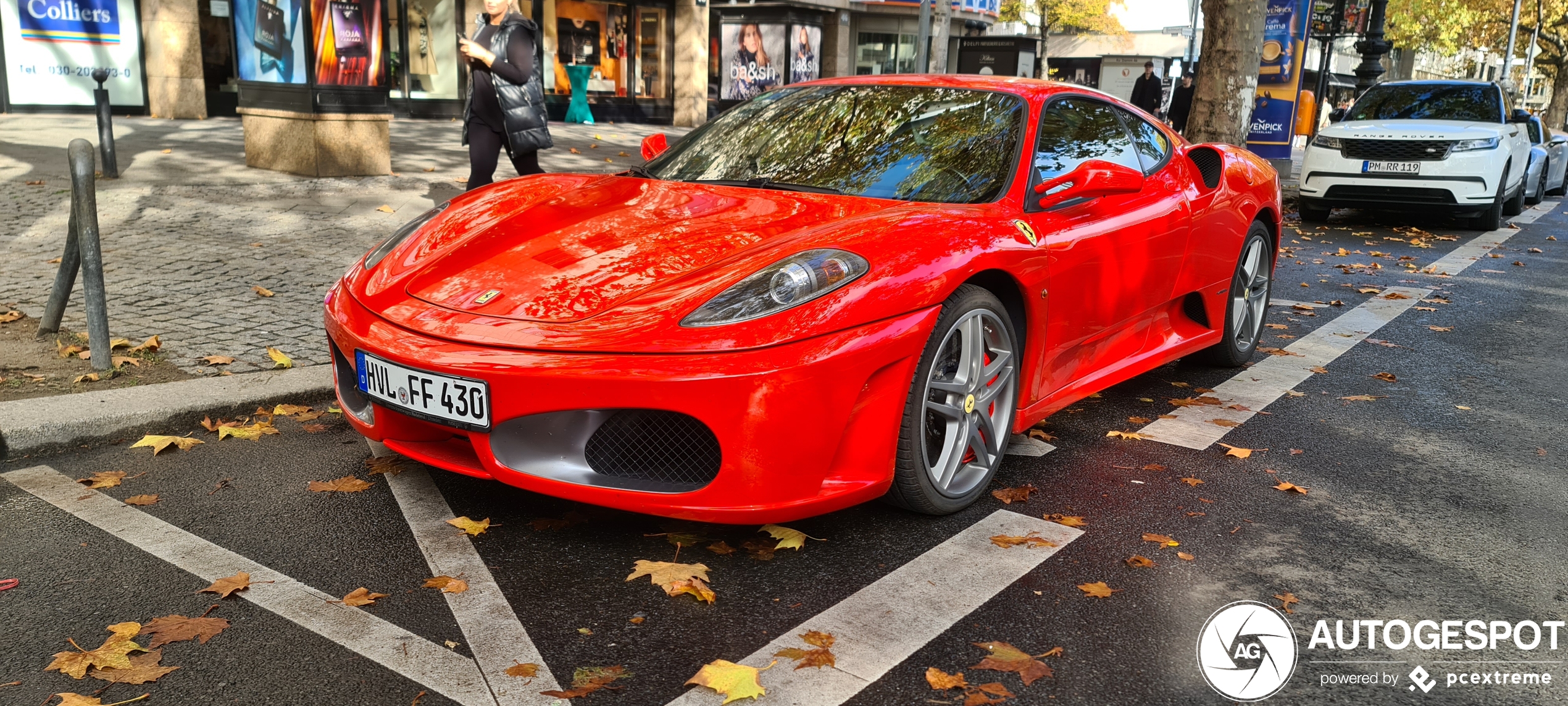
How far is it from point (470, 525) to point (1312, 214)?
39.8ft

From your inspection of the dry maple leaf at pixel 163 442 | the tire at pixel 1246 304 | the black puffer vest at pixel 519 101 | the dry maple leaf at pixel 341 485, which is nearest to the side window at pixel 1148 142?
the tire at pixel 1246 304

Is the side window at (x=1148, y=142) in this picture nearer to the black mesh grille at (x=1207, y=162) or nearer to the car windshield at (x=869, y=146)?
the black mesh grille at (x=1207, y=162)

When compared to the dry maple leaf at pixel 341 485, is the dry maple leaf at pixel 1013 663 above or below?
above

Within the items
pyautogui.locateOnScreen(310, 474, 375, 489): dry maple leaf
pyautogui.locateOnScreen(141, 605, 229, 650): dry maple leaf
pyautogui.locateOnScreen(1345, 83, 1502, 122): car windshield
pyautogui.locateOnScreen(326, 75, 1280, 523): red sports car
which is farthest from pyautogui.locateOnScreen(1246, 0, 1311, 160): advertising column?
pyautogui.locateOnScreen(141, 605, 229, 650): dry maple leaf

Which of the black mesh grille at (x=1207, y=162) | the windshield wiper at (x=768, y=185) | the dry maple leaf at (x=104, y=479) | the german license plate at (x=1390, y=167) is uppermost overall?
the black mesh grille at (x=1207, y=162)

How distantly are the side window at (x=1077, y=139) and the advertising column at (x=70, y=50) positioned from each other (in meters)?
15.1

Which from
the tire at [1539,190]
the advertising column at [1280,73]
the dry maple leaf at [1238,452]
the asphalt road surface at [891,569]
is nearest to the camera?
the asphalt road surface at [891,569]

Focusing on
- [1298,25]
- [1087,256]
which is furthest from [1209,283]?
[1298,25]

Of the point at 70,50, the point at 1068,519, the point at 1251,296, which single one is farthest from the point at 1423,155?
the point at 70,50

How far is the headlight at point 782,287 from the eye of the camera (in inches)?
116

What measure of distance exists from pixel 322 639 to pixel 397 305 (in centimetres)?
105

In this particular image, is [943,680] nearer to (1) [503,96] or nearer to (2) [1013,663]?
(2) [1013,663]

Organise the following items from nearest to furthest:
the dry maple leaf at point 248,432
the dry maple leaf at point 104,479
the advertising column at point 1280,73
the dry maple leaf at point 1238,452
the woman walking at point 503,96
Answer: the dry maple leaf at point 104,479 → the dry maple leaf at point 248,432 → the dry maple leaf at point 1238,452 → the woman walking at point 503,96 → the advertising column at point 1280,73

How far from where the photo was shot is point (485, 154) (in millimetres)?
6941
